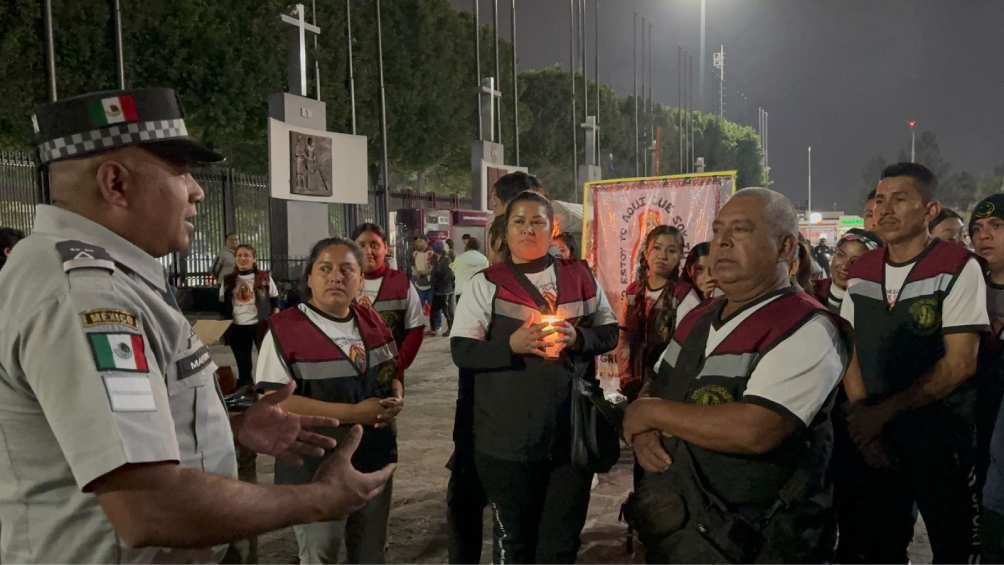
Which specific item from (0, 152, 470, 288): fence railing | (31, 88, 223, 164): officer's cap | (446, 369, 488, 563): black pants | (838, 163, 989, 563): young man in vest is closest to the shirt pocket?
(31, 88, 223, 164): officer's cap

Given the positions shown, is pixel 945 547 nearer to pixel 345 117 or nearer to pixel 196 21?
pixel 196 21

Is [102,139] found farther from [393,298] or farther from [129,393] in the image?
[393,298]

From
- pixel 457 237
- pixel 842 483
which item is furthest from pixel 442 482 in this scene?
pixel 457 237

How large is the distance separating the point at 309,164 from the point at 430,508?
32.3ft

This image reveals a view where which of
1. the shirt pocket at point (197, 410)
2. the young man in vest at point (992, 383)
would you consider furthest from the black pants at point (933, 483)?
the shirt pocket at point (197, 410)

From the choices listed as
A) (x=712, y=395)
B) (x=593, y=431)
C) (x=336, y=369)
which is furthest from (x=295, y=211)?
(x=712, y=395)

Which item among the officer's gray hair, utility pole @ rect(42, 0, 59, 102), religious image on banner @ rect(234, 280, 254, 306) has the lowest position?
religious image on banner @ rect(234, 280, 254, 306)

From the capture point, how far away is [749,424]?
7.19 feet

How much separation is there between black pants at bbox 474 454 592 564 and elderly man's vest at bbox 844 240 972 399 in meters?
1.55

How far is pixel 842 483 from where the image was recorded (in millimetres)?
3811

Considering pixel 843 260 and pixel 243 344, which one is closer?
pixel 843 260

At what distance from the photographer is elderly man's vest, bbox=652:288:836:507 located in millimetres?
2287

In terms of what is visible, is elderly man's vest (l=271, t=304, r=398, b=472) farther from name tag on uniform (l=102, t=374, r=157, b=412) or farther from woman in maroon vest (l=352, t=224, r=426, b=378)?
name tag on uniform (l=102, t=374, r=157, b=412)

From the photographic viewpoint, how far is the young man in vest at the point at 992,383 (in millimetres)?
2754
